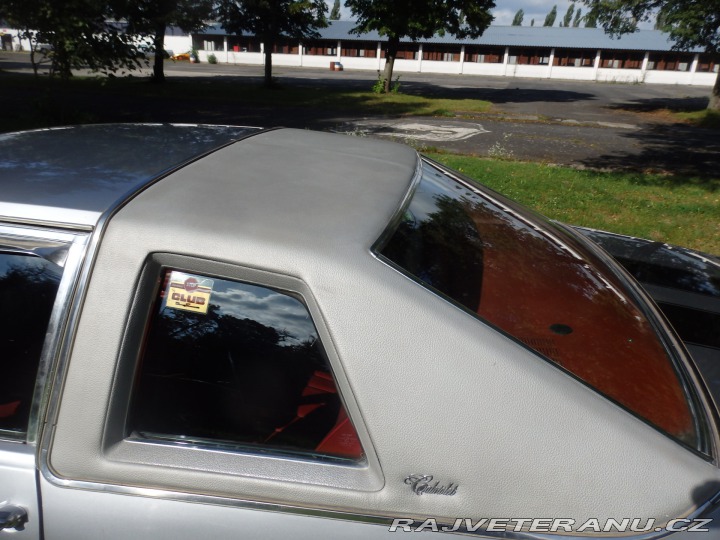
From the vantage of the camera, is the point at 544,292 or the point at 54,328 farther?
the point at 544,292

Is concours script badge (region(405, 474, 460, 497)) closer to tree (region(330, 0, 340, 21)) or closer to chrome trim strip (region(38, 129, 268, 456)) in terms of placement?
chrome trim strip (region(38, 129, 268, 456))

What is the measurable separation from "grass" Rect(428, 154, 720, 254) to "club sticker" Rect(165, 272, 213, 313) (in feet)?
19.0

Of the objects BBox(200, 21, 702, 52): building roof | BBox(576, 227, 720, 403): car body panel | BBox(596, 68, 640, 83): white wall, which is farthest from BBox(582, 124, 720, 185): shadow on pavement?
BBox(200, 21, 702, 52): building roof

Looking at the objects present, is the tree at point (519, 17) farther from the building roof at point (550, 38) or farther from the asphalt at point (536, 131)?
the asphalt at point (536, 131)

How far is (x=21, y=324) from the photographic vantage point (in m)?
1.86

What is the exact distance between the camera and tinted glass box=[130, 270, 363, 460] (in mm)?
1445

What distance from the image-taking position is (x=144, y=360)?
1.48 meters

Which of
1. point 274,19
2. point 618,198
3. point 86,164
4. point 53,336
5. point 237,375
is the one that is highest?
point 274,19

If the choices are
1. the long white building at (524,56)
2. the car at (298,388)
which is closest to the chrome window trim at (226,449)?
the car at (298,388)

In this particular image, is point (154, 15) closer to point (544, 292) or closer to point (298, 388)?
point (544, 292)

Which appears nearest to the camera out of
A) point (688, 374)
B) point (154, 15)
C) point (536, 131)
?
point (688, 374)

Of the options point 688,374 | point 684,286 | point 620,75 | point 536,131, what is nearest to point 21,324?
point 688,374

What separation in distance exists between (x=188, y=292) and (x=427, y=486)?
71 cm

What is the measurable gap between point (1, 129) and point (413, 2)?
16503 mm
